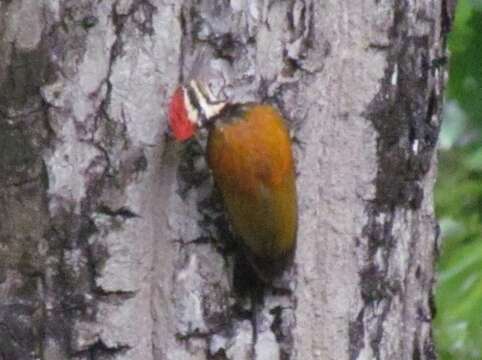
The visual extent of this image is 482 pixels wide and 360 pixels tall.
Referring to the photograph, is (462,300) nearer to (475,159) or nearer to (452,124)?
(475,159)

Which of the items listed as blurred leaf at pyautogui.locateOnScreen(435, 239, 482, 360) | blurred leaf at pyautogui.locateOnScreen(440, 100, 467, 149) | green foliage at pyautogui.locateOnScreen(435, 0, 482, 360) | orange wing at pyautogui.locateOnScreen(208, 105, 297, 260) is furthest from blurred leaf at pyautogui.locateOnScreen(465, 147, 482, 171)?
orange wing at pyautogui.locateOnScreen(208, 105, 297, 260)

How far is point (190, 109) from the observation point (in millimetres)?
1834

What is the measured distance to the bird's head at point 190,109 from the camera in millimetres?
1831

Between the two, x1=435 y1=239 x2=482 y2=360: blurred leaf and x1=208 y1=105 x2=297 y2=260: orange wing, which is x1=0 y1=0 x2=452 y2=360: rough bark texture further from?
x1=435 y1=239 x2=482 y2=360: blurred leaf

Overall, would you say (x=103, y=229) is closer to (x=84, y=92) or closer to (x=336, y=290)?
(x=84, y=92)

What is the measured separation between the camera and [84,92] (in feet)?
6.01

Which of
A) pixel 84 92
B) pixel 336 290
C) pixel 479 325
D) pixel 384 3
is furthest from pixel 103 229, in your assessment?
pixel 479 325

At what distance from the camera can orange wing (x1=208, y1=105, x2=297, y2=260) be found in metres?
1.83

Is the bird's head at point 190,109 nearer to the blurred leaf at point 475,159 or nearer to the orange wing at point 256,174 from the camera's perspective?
the orange wing at point 256,174

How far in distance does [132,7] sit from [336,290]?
1.56 feet

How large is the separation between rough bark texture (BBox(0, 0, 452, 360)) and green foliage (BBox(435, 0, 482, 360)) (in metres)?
0.79

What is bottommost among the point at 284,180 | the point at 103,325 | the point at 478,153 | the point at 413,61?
the point at 103,325

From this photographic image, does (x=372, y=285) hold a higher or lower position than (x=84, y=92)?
lower

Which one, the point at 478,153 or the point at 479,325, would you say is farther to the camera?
the point at 478,153
